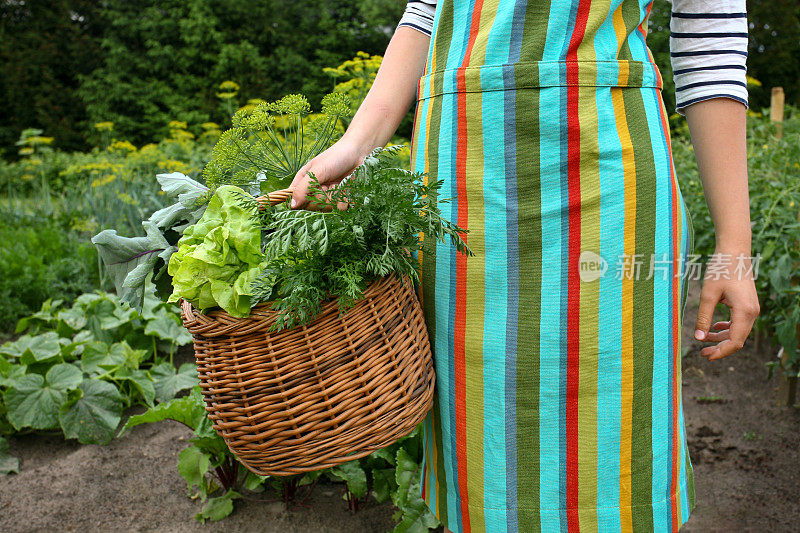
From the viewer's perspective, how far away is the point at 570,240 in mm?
942

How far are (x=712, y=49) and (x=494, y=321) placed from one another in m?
0.54

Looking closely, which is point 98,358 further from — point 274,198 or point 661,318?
point 661,318

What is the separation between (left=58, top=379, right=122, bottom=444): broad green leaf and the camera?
85.3 inches

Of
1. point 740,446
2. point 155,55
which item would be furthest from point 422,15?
point 155,55

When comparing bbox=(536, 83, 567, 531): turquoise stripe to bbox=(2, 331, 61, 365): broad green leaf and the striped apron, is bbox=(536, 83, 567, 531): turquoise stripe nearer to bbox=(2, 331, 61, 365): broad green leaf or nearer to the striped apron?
the striped apron

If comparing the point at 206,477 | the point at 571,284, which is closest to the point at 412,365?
the point at 571,284

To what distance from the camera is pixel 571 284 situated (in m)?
0.95

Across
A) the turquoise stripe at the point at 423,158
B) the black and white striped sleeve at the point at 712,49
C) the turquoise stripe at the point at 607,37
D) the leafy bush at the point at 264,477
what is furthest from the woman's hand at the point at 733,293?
the leafy bush at the point at 264,477

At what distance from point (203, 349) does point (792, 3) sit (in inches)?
492

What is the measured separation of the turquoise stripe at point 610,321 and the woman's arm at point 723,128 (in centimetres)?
16

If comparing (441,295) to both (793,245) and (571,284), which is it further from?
(793,245)

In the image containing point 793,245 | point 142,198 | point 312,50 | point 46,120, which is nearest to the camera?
A: point 793,245

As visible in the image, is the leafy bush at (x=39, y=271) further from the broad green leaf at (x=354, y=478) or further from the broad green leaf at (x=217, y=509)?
the broad green leaf at (x=354, y=478)

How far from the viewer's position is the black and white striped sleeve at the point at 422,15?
42.9 inches
